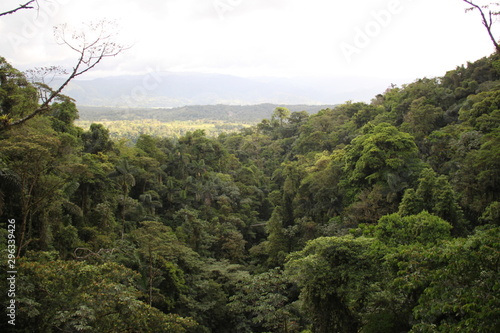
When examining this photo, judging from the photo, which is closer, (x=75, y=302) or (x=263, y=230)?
(x=75, y=302)

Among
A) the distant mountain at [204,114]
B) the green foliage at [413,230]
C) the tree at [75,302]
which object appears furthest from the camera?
the distant mountain at [204,114]

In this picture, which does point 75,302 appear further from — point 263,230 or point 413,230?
point 263,230

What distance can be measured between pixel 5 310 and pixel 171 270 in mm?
7361

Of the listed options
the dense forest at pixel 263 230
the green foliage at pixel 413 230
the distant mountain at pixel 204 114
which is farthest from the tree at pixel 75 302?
the distant mountain at pixel 204 114

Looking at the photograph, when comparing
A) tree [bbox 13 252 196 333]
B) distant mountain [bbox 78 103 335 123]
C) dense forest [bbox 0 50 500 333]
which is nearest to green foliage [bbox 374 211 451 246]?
dense forest [bbox 0 50 500 333]

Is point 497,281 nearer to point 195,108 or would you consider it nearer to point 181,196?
point 181,196

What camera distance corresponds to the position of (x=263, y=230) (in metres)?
25.4

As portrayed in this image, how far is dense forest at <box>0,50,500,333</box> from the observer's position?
258 inches

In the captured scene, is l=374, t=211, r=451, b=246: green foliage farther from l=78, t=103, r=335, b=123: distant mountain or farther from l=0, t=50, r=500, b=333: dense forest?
l=78, t=103, r=335, b=123: distant mountain

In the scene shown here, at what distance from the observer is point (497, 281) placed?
4.75m

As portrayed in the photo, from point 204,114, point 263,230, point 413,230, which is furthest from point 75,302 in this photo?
point 204,114

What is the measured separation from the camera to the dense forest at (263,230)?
6.56 metres

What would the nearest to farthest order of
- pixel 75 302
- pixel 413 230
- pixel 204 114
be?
pixel 75 302 < pixel 413 230 < pixel 204 114

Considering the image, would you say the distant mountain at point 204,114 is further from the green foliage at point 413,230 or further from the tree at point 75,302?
the tree at point 75,302
